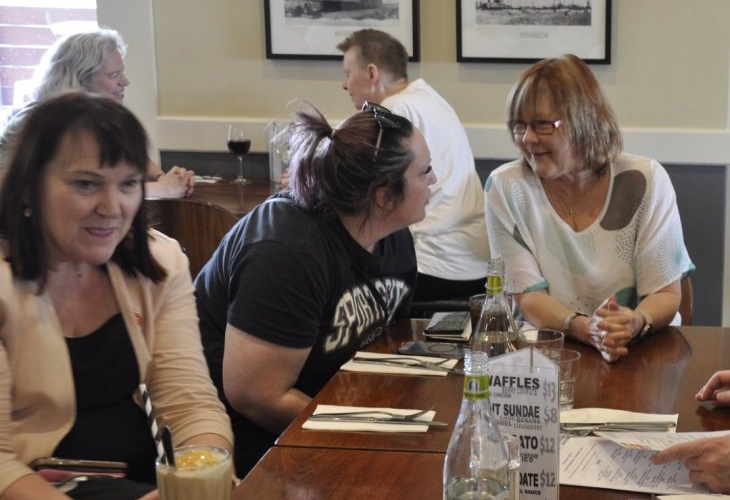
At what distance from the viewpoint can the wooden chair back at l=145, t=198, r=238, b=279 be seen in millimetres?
3713

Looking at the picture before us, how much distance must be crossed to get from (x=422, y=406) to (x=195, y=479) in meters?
0.57

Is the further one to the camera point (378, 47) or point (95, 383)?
point (378, 47)

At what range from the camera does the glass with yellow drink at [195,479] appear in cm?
126

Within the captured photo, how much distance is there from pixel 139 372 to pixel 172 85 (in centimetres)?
289

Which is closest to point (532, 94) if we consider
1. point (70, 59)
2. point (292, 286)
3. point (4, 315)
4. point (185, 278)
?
point (292, 286)

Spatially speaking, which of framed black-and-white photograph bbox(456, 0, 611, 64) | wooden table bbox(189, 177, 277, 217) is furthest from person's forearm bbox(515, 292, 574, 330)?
framed black-and-white photograph bbox(456, 0, 611, 64)

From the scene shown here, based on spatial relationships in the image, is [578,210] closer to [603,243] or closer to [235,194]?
[603,243]

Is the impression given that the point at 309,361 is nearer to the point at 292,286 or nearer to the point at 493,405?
the point at 292,286

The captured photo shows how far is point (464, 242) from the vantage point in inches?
142

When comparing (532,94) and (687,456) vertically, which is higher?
(532,94)

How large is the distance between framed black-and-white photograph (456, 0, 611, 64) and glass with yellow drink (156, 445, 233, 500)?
3.06 meters

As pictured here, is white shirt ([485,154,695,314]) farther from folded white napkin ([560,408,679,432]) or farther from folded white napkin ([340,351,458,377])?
folded white napkin ([560,408,679,432])

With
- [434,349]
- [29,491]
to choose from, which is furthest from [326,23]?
[29,491]

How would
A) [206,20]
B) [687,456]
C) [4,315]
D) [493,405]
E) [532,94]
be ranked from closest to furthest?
[493,405]
[687,456]
[4,315]
[532,94]
[206,20]
